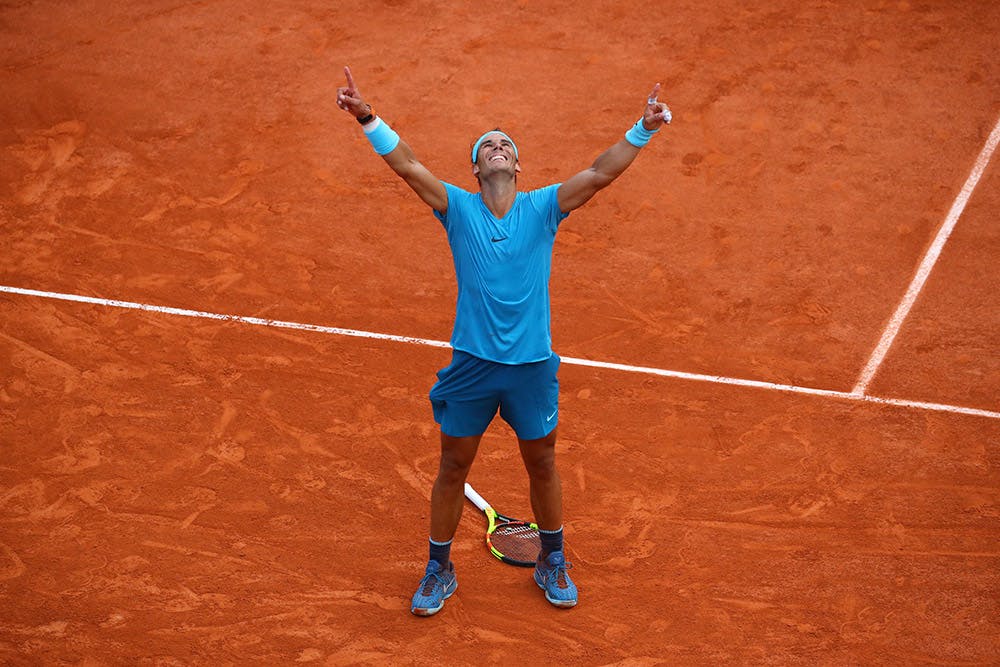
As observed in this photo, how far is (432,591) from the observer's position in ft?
22.2

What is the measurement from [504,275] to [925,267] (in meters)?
4.94

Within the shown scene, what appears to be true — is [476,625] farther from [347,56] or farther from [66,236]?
[347,56]

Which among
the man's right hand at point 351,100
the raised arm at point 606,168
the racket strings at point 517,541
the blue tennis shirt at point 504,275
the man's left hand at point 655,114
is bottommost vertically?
the racket strings at point 517,541

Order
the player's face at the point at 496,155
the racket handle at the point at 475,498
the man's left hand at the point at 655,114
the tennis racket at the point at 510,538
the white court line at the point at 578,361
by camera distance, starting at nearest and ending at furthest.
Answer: the man's left hand at the point at 655,114, the player's face at the point at 496,155, the tennis racket at the point at 510,538, the racket handle at the point at 475,498, the white court line at the point at 578,361

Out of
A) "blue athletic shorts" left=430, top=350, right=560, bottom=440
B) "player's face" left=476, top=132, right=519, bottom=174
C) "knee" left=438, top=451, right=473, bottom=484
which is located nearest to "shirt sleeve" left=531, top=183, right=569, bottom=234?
"player's face" left=476, top=132, right=519, bottom=174

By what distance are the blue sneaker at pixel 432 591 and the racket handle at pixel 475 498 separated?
75 cm

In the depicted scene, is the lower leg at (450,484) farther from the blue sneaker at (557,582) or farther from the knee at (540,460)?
the blue sneaker at (557,582)

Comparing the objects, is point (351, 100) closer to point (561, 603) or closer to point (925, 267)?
point (561, 603)

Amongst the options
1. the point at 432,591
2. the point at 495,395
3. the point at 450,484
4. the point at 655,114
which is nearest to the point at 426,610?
the point at 432,591

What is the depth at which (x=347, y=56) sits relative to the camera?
40.7 ft

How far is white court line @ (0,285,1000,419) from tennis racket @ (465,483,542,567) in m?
1.69

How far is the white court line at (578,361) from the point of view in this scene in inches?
333

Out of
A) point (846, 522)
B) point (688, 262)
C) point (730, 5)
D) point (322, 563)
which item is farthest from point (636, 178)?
point (322, 563)

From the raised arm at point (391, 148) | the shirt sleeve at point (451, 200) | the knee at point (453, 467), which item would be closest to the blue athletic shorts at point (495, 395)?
the knee at point (453, 467)
